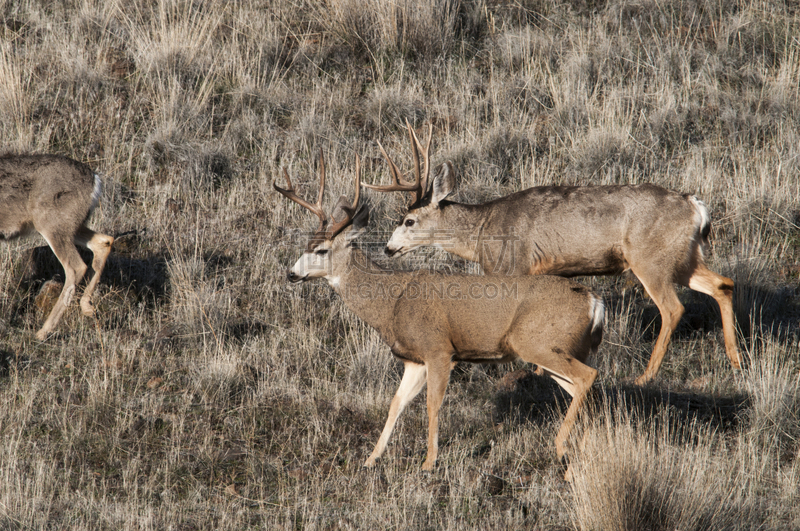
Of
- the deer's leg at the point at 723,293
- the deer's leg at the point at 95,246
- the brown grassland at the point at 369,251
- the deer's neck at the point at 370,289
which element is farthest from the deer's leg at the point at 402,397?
the deer's leg at the point at 95,246

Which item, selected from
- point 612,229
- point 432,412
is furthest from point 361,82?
point 432,412

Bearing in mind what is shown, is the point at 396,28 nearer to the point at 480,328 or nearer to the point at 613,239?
the point at 613,239

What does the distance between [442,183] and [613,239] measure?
1881 millimetres

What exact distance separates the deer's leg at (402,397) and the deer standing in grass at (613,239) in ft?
6.73

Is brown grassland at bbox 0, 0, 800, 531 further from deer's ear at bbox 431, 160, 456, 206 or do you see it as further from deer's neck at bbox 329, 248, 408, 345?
deer's ear at bbox 431, 160, 456, 206

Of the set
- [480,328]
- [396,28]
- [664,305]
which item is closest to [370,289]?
[480,328]

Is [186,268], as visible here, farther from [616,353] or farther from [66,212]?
[616,353]

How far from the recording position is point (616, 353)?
25.6 ft

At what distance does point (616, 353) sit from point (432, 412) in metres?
2.66

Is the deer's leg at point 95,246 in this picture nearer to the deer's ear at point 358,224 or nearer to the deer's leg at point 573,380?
the deer's ear at point 358,224

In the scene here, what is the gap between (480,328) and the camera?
597cm

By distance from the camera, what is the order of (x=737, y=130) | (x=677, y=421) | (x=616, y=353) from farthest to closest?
(x=737, y=130) → (x=616, y=353) → (x=677, y=421)

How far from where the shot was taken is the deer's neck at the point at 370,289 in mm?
6500

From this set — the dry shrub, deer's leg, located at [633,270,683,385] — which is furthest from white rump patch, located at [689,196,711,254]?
the dry shrub
